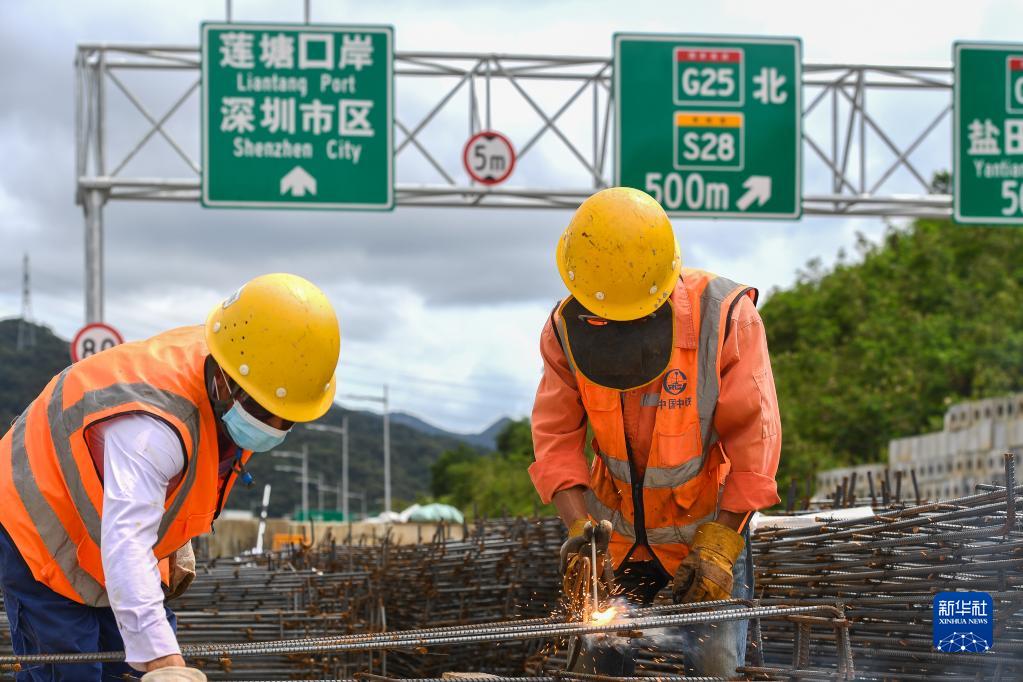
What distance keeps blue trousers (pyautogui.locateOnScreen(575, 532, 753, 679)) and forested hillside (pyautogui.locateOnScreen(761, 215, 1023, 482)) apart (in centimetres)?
1980

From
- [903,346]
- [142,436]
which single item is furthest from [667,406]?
[903,346]

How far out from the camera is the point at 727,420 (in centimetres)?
398

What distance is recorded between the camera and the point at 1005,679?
3941mm

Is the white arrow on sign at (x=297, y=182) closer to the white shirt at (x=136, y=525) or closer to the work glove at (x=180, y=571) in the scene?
the work glove at (x=180, y=571)

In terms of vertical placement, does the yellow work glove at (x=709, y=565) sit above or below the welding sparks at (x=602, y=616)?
above

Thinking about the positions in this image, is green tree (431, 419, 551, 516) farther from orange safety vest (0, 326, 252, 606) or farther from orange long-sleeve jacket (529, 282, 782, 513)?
orange safety vest (0, 326, 252, 606)

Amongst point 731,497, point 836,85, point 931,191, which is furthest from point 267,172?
point 731,497

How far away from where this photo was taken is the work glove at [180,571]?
428 centimetres

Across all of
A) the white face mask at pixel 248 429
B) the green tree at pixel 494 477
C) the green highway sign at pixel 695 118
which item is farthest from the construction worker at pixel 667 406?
the green tree at pixel 494 477

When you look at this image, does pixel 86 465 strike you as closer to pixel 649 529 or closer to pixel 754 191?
pixel 649 529

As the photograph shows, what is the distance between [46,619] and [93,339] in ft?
29.1

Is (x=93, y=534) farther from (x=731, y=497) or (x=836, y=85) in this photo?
(x=836, y=85)

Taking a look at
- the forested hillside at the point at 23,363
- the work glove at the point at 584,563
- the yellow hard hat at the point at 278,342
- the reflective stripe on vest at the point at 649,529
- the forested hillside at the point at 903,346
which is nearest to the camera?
the yellow hard hat at the point at 278,342

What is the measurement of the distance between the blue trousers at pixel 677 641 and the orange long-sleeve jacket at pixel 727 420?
0.27 metres
